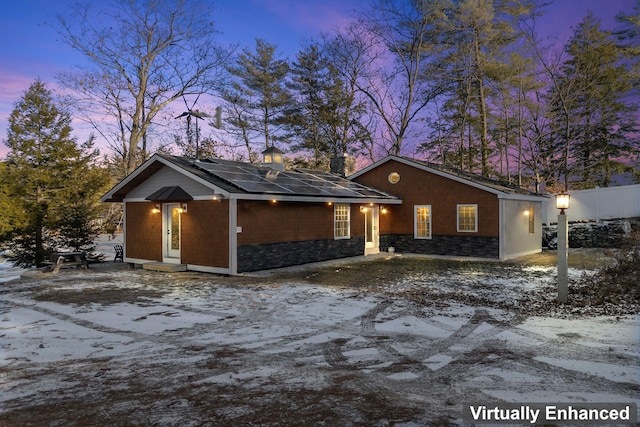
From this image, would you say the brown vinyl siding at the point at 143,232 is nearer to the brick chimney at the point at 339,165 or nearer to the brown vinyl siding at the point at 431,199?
the brick chimney at the point at 339,165

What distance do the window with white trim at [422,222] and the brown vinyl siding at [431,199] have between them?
151 millimetres

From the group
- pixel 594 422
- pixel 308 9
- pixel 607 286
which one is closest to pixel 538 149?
pixel 308 9

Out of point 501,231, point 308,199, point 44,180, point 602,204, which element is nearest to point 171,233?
point 308,199

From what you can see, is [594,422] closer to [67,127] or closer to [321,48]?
[67,127]

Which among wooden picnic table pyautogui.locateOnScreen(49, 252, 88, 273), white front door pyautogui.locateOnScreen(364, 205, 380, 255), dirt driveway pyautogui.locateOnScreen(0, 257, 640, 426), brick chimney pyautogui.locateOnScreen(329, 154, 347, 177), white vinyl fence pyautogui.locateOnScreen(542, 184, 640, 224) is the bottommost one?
dirt driveway pyautogui.locateOnScreen(0, 257, 640, 426)

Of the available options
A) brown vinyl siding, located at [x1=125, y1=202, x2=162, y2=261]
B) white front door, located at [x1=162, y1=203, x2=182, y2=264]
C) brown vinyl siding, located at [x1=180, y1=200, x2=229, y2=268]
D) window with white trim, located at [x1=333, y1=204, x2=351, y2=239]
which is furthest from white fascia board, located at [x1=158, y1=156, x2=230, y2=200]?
window with white trim, located at [x1=333, y1=204, x2=351, y2=239]

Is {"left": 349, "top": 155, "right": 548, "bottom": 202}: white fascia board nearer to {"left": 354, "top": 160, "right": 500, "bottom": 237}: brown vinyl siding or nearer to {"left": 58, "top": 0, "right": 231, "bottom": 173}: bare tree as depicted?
{"left": 354, "top": 160, "right": 500, "bottom": 237}: brown vinyl siding

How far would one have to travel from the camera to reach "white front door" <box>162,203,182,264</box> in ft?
45.2

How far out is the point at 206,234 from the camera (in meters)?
12.8

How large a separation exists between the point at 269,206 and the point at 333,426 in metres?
10.3

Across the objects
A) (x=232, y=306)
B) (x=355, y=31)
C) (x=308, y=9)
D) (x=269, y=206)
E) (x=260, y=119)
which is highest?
(x=355, y=31)

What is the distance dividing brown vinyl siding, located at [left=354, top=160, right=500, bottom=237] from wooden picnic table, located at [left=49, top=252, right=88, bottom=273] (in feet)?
38.9

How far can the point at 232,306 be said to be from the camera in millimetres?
8055

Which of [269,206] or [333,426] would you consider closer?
[333,426]
